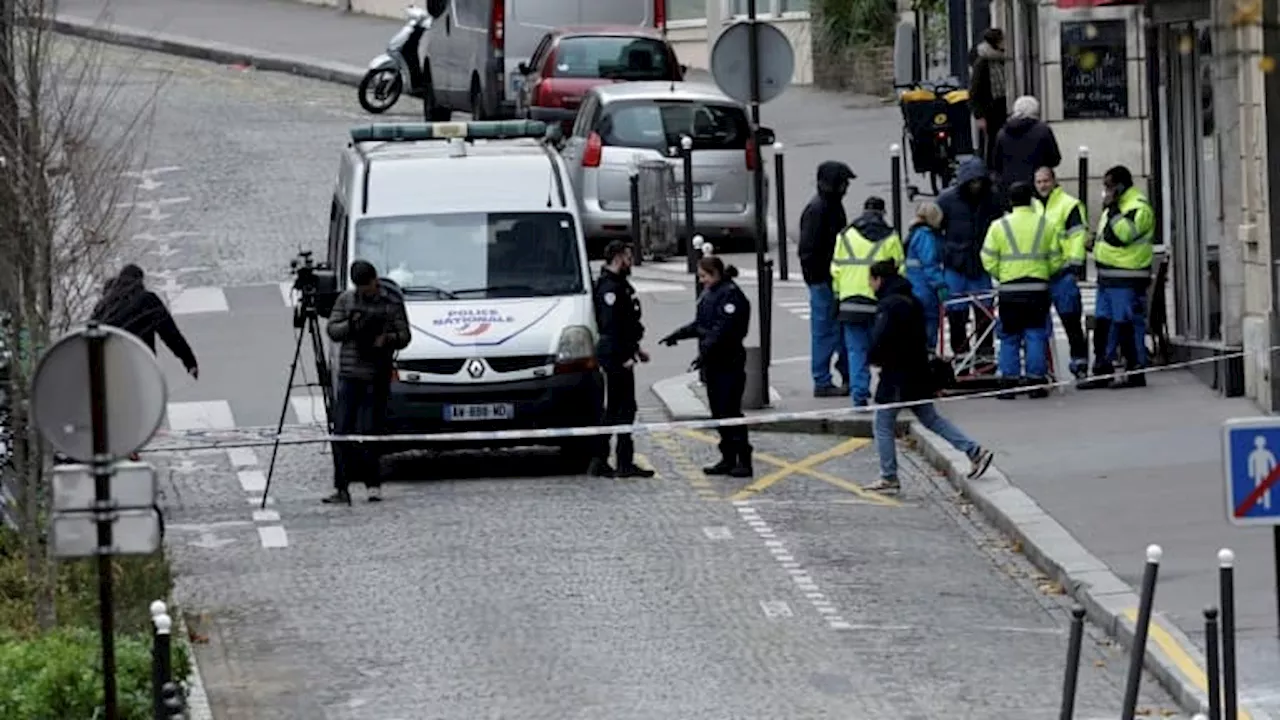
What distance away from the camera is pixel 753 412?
22.3 meters

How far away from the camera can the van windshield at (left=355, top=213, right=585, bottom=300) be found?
68.5 feet

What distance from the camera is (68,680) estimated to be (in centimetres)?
1308

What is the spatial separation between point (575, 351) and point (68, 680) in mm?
7687

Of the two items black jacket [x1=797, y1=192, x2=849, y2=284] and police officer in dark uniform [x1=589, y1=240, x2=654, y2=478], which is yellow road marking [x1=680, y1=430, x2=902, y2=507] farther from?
black jacket [x1=797, y1=192, x2=849, y2=284]

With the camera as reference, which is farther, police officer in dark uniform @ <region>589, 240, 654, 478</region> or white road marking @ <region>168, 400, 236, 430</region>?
white road marking @ <region>168, 400, 236, 430</region>

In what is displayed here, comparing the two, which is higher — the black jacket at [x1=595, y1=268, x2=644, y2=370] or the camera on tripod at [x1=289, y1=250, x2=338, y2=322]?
the camera on tripod at [x1=289, y1=250, x2=338, y2=322]

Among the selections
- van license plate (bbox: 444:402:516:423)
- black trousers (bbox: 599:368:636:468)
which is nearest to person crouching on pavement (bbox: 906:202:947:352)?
black trousers (bbox: 599:368:636:468)

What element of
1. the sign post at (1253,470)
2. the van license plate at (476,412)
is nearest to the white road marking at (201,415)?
the van license plate at (476,412)

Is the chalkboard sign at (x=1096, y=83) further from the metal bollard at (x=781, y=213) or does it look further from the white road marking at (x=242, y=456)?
the white road marking at (x=242, y=456)

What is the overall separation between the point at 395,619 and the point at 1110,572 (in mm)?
3850

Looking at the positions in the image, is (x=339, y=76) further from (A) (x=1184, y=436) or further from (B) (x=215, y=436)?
(A) (x=1184, y=436)

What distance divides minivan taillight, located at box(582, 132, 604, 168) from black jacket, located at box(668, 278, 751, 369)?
10.2m

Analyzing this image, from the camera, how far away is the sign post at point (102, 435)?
12.3 m

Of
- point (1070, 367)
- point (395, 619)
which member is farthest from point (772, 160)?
point (395, 619)
